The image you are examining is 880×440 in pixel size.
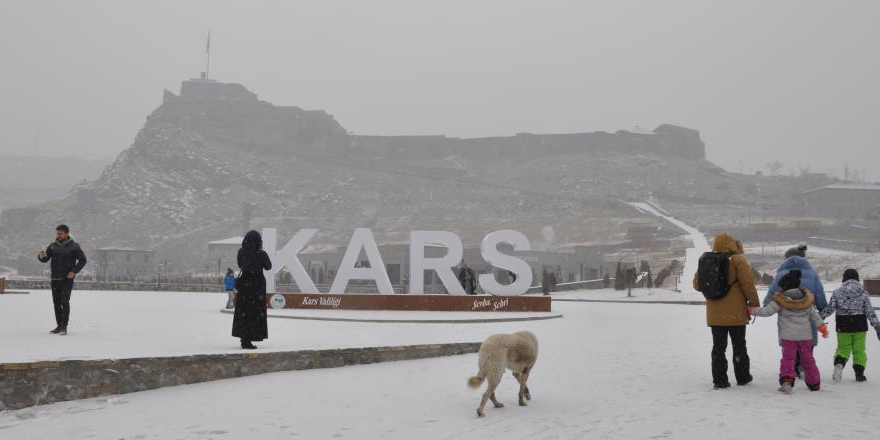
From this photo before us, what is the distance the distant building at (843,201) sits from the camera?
13125 centimetres

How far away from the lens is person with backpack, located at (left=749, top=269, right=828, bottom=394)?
812cm

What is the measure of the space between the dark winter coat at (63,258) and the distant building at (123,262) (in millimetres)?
84376

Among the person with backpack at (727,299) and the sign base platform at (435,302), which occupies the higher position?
the person with backpack at (727,299)

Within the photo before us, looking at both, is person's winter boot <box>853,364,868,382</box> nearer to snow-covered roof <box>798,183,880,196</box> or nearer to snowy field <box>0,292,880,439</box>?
snowy field <box>0,292,880,439</box>

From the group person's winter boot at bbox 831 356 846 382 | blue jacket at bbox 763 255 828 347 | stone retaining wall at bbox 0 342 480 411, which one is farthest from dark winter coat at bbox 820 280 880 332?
stone retaining wall at bbox 0 342 480 411

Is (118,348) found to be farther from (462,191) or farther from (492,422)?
(462,191)

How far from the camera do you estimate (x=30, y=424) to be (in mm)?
6488

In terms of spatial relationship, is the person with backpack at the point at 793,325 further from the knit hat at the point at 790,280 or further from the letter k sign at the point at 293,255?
the letter k sign at the point at 293,255

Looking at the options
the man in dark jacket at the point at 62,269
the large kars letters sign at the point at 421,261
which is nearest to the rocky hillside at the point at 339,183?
the large kars letters sign at the point at 421,261

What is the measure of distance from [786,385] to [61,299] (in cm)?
907

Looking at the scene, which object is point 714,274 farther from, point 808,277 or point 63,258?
point 63,258

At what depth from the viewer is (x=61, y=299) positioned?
11.5 meters

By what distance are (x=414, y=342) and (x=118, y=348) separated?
4211 mm

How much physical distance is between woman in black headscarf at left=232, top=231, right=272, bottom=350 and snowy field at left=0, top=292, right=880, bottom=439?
1.07 feet
